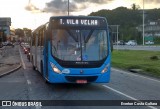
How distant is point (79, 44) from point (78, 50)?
25 centimetres

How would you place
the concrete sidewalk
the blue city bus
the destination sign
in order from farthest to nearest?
the concrete sidewalk < the destination sign < the blue city bus

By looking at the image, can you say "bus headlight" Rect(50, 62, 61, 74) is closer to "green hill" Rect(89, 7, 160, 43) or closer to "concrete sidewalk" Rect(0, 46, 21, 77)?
"concrete sidewalk" Rect(0, 46, 21, 77)

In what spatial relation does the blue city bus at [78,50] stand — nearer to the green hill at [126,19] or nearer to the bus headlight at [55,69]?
the bus headlight at [55,69]

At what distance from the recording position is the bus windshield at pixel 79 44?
1705cm

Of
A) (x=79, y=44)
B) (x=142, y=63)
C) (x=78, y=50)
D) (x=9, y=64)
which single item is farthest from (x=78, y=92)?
(x=9, y=64)

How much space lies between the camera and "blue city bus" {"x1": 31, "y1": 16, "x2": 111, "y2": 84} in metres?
16.8

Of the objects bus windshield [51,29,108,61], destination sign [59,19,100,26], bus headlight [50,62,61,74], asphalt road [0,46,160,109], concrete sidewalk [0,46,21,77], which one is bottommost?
concrete sidewalk [0,46,21,77]

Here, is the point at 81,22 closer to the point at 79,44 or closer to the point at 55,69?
the point at 79,44

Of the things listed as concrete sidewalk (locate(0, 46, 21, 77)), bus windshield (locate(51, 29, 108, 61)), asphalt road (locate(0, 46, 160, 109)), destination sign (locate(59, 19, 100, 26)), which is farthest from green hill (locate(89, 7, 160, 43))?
bus windshield (locate(51, 29, 108, 61))

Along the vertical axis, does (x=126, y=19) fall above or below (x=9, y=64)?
above

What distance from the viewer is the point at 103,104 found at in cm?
1314

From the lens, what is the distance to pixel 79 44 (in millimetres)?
17172

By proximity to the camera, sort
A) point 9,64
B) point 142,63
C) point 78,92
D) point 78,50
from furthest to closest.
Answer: point 9,64 → point 142,63 → point 78,50 → point 78,92

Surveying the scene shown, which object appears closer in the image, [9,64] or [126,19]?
[9,64]
